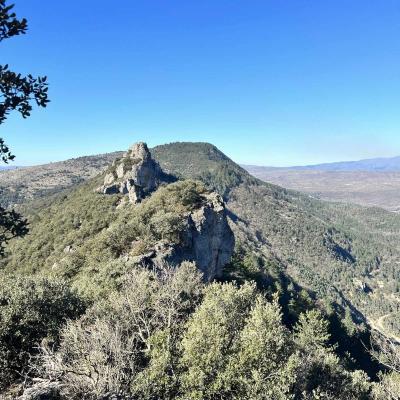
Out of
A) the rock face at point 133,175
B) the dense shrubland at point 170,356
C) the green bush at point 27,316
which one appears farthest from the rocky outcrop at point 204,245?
the rock face at point 133,175

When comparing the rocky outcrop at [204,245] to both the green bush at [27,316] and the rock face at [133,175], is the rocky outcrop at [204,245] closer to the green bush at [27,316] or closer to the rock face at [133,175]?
the green bush at [27,316]

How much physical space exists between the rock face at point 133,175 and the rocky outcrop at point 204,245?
40.1 m

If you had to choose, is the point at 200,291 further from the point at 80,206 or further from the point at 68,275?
the point at 80,206

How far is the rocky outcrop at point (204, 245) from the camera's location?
51.4 metres

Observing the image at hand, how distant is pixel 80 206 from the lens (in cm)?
11325

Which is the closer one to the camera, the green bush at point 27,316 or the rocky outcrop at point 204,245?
the green bush at point 27,316

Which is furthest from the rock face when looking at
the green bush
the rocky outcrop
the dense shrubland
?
the dense shrubland

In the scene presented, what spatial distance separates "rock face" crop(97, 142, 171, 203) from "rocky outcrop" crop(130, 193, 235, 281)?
40082 mm

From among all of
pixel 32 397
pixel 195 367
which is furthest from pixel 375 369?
pixel 32 397

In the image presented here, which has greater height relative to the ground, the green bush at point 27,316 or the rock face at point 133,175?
the rock face at point 133,175

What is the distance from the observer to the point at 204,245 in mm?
63812

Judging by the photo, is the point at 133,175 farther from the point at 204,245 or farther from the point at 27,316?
the point at 27,316

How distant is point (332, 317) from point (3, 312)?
100 meters

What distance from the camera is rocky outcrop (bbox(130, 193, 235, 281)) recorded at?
5144 cm
